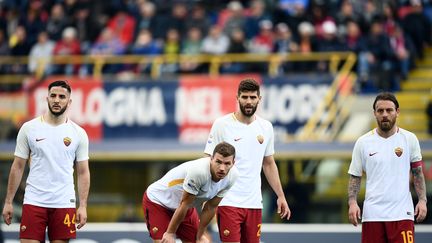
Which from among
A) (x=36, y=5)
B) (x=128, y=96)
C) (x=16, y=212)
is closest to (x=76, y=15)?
(x=36, y=5)

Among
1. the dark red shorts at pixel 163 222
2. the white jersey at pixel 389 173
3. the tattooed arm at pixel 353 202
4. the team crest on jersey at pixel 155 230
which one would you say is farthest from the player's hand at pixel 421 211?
the team crest on jersey at pixel 155 230

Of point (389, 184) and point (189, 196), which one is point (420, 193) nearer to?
point (389, 184)

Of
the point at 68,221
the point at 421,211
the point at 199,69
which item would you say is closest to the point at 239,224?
the point at 68,221

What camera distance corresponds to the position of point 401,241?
436 inches

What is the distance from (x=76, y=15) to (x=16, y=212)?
280 inches

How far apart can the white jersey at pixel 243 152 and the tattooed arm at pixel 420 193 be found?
1641mm

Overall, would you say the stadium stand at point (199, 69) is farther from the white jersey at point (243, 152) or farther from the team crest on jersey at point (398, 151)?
the team crest on jersey at point (398, 151)

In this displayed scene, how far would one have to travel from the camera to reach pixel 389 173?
1117 centimetres

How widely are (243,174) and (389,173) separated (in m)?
1.52

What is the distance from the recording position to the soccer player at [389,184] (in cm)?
1113

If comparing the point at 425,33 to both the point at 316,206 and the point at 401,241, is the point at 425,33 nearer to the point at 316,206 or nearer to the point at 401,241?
the point at 316,206

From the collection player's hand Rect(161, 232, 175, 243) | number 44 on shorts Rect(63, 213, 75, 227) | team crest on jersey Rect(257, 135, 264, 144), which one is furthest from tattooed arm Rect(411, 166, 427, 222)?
number 44 on shorts Rect(63, 213, 75, 227)

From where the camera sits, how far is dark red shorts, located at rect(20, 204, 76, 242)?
37.2 feet

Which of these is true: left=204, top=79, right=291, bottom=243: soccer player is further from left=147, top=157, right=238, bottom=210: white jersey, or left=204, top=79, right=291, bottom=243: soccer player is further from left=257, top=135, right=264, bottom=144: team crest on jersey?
left=147, top=157, right=238, bottom=210: white jersey
